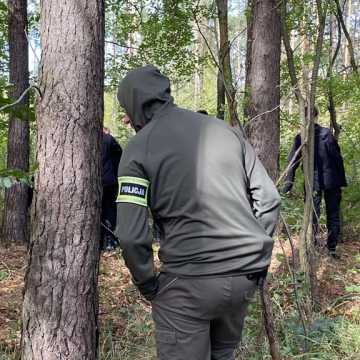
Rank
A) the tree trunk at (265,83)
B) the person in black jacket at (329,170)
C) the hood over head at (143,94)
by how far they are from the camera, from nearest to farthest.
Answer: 1. the hood over head at (143,94)
2. the tree trunk at (265,83)
3. the person in black jacket at (329,170)

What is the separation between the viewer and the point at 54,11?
313 cm

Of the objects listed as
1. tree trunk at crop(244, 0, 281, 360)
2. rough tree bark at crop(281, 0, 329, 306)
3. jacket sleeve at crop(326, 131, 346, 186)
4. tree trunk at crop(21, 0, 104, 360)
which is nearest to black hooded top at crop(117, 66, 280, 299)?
tree trunk at crop(21, 0, 104, 360)

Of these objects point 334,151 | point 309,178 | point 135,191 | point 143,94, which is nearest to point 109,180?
point 309,178

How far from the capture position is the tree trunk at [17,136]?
7.81 m

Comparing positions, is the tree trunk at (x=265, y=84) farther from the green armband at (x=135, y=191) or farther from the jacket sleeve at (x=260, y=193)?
the green armband at (x=135, y=191)

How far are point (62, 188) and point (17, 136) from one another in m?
5.29

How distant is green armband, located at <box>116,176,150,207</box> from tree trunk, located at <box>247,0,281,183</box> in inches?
159

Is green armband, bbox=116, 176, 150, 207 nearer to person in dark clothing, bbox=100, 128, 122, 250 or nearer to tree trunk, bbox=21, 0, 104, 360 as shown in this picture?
tree trunk, bbox=21, 0, 104, 360

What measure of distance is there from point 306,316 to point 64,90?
2.92 metres

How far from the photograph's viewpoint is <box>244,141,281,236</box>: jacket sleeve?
2549 mm

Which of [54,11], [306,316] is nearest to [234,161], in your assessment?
[54,11]

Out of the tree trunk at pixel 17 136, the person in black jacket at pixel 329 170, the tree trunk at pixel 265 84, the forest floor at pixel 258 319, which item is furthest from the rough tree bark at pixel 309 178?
the tree trunk at pixel 17 136

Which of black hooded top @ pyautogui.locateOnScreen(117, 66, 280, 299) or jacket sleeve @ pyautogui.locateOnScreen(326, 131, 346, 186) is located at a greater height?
jacket sleeve @ pyautogui.locateOnScreen(326, 131, 346, 186)

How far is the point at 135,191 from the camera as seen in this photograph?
93.0 inches
